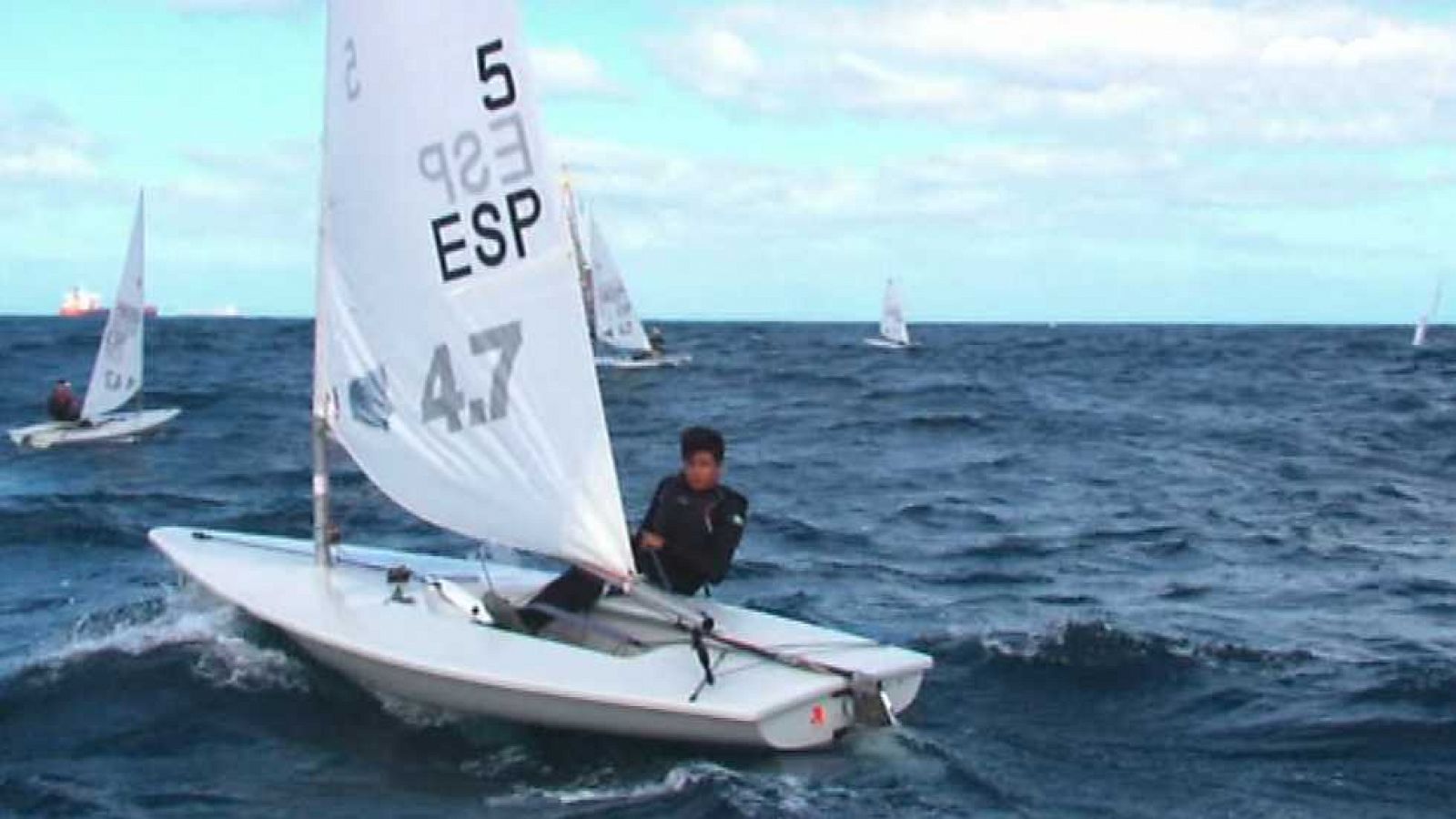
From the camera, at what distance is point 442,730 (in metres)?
7.25

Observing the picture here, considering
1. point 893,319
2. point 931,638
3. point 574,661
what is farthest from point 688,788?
point 893,319

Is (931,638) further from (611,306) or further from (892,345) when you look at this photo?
(892,345)

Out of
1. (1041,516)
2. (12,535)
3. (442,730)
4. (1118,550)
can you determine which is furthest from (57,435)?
(442,730)

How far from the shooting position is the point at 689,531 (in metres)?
7.70

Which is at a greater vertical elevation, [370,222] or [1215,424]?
[370,222]

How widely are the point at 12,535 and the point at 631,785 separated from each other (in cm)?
872

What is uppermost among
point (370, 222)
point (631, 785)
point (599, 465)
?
point (370, 222)

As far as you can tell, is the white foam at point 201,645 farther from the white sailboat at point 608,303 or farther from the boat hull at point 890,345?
the boat hull at point 890,345

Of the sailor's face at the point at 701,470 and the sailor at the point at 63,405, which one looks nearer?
the sailor's face at the point at 701,470

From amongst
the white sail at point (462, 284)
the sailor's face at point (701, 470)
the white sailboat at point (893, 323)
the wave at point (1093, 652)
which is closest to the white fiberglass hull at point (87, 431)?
the white sail at point (462, 284)

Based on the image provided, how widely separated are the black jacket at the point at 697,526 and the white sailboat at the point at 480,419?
0.20 m

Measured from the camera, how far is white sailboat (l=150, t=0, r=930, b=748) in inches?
269

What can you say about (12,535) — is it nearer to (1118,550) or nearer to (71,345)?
(1118,550)

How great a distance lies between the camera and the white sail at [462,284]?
7301 millimetres
